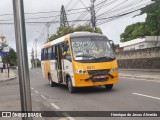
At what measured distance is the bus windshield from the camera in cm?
1518

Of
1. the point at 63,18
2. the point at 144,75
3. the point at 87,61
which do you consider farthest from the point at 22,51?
the point at 63,18

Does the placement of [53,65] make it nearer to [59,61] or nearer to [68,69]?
[59,61]

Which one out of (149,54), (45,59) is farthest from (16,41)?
(149,54)

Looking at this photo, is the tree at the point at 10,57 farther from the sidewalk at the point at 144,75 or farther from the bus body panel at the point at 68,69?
the bus body panel at the point at 68,69

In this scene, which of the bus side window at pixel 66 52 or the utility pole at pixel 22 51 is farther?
the bus side window at pixel 66 52

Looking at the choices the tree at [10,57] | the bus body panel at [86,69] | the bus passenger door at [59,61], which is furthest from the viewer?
the tree at [10,57]

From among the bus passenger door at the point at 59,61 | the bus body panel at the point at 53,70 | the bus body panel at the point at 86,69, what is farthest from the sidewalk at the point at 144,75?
the bus body panel at the point at 86,69

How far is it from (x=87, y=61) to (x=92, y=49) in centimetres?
79

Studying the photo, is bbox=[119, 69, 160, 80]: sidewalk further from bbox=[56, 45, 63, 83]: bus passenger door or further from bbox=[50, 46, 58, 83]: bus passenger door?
bbox=[56, 45, 63, 83]: bus passenger door

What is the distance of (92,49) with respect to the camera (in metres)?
15.5

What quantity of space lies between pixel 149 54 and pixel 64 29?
20980mm

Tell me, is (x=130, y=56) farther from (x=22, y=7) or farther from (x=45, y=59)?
(x=22, y=7)

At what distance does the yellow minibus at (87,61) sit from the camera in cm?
1480

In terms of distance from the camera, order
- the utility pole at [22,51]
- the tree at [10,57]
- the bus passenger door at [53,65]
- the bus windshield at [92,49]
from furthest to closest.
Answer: the tree at [10,57] < the bus passenger door at [53,65] < the bus windshield at [92,49] < the utility pole at [22,51]
